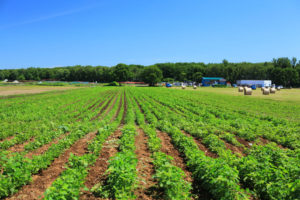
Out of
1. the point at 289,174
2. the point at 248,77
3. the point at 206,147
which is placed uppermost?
the point at 248,77

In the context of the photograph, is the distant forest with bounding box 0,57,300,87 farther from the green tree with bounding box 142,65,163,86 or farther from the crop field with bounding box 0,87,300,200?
the crop field with bounding box 0,87,300,200

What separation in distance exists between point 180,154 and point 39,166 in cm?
603

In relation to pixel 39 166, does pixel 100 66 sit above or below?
above

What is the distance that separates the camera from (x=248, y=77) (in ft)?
368

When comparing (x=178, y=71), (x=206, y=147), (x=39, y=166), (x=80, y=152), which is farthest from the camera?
(x=178, y=71)

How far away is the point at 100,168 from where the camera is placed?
677 centimetres

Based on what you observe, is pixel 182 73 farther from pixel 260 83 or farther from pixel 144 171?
pixel 144 171

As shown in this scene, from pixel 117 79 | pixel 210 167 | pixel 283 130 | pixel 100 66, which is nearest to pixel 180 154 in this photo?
pixel 210 167

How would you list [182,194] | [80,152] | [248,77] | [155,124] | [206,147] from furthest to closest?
[248,77] < [155,124] < [206,147] < [80,152] < [182,194]

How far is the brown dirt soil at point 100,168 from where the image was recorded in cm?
523

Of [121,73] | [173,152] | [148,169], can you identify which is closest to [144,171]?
[148,169]

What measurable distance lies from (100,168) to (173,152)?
3.66 meters

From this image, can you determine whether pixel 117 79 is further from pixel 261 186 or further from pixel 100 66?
pixel 261 186

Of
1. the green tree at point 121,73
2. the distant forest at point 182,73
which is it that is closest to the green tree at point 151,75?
the distant forest at point 182,73
